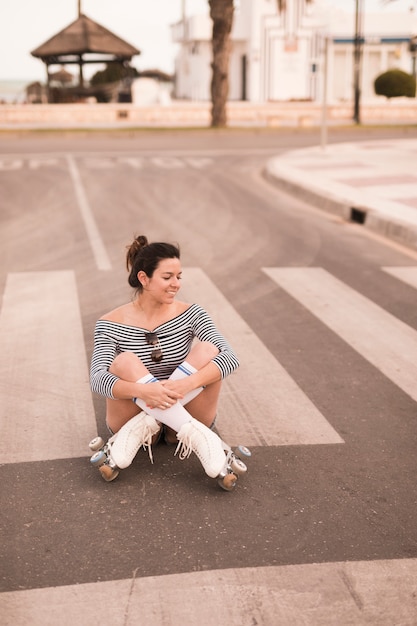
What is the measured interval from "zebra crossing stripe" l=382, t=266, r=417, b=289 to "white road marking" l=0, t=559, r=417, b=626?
559 centimetres

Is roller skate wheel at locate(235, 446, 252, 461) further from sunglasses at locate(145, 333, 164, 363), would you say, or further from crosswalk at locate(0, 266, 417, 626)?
sunglasses at locate(145, 333, 164, 363)

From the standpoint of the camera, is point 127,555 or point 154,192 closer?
point 127,555

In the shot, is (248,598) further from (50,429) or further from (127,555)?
(50,429)

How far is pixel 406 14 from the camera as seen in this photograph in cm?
5409

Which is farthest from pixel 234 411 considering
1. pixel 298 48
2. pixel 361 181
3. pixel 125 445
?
pixel 298 48

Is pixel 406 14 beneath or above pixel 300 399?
above

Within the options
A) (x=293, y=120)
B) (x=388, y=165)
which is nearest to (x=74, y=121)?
(x=293, y=120)

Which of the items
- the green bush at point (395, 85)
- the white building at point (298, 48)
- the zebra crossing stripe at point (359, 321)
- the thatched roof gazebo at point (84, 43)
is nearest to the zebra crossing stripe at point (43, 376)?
the zebra crossing stripe at point (359, 321)

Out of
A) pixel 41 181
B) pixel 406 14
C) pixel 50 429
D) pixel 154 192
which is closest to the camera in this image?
pixel 50 429

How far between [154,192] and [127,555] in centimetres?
1219

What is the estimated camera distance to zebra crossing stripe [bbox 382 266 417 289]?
9094mm

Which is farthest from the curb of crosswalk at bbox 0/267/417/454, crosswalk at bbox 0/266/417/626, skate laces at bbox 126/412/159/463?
skate laces at bbox 126/412/159/463

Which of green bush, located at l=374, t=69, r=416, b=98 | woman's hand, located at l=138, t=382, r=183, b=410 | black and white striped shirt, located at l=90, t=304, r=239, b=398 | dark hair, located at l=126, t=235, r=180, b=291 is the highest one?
green bush, located at l=374, t=69, r=416, b=98

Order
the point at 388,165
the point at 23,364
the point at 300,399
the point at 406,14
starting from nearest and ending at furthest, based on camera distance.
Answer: the point at 300,399 < the point at 23,364 < the point at 388,165 < the point at 406,14
